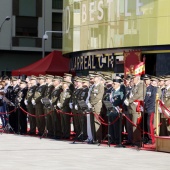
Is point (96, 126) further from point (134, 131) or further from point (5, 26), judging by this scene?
point (5, 26)

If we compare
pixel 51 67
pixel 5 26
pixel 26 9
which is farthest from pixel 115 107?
pixel 26 9

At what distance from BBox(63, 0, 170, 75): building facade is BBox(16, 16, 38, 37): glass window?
23651 mm

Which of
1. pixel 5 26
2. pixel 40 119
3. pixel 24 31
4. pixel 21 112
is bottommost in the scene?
pixel 40 119

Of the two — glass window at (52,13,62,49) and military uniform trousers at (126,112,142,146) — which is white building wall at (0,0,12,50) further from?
military uniform trousers at (126,112,142,146)

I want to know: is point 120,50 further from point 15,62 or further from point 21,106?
point 15,62

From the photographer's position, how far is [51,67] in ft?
A: 133

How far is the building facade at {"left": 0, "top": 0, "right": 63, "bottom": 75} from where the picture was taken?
6469 centimetres

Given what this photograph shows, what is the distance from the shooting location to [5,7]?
212ft

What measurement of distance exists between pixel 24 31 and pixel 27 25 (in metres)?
0.61

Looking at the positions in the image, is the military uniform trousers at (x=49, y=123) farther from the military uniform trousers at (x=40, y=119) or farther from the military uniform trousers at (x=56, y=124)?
the military uniform trousers at (x=40, y=119)

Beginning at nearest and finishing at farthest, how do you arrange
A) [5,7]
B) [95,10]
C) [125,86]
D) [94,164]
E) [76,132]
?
[94,164] < [125,86] < [76,132] < [95,10] < [5,7]

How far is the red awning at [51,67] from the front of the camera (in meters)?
40.1

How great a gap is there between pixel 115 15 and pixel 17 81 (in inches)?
453

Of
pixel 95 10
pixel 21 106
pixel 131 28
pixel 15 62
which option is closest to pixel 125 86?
pixel 21 106
